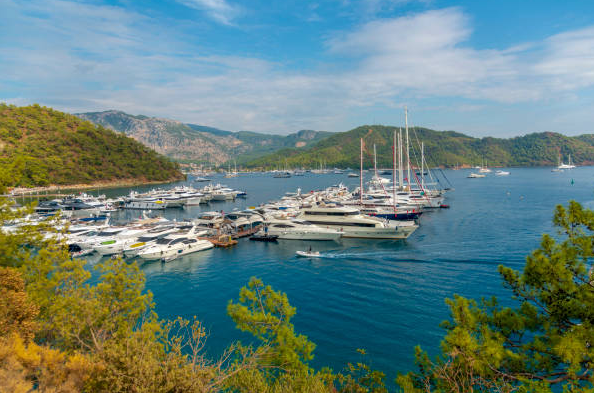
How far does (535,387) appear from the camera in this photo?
8.74 meters

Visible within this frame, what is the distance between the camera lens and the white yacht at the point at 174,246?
40656 mm

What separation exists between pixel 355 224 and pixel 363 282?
59.9 feet

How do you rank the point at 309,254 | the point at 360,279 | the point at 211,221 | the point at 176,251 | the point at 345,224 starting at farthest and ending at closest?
the point at 211,221 → the point at 345,224 → the point at 176,251 → the point at 309,254 → the point at 360,279

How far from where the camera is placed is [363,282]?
31547 mm

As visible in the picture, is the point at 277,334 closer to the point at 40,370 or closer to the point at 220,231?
the point at 40,370

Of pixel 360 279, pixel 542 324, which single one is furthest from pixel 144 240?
pixel 542 324

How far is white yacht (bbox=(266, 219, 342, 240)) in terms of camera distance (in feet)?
157

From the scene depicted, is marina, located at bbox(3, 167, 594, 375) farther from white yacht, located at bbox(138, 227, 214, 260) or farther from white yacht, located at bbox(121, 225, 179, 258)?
white yacht, located at bbox(138, 227, 214, 260)

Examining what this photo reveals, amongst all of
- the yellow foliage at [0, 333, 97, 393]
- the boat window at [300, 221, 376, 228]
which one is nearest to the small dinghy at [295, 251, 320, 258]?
the boat window at [300, 221, 376, 228]

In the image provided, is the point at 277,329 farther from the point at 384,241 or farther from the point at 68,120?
the point at 68,120

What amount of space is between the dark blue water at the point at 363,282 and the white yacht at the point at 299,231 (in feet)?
5.47

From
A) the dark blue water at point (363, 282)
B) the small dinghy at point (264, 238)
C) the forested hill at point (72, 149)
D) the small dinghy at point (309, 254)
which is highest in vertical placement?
the forested hill at point (72, 149)

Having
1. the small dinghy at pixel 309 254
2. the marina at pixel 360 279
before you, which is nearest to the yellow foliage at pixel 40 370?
the marina at pixel 360 279

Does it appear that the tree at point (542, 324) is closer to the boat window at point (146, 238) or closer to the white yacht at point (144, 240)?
the white yacht at point (144, 240)
